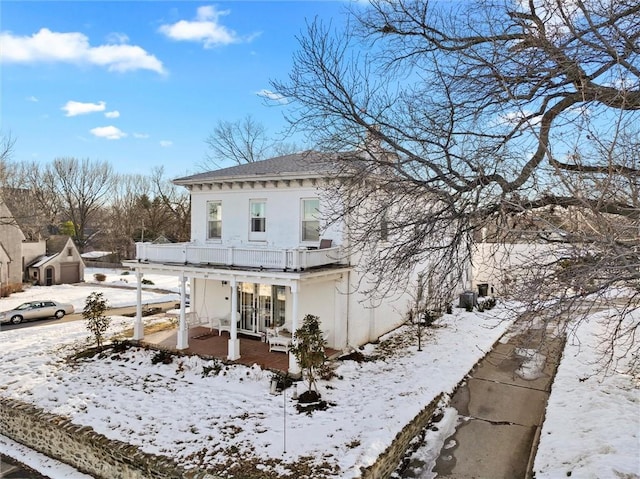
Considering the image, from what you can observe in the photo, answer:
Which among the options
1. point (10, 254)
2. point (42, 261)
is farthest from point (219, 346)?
point (42, 261)

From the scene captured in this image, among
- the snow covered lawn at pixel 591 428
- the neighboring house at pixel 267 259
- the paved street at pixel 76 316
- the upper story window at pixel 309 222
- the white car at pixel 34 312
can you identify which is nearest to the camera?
the snow covered lawn at pixel 591 428

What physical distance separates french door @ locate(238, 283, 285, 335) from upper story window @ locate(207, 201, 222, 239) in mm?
2422

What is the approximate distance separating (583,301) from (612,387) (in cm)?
762

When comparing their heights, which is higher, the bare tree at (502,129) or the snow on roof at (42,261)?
the bare tree at (502,129)

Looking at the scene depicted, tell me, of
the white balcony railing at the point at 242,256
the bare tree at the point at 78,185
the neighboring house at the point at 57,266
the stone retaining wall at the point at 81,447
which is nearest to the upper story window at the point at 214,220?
the white balcony railing at the point at 242,256

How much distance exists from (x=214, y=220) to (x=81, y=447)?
9319mm

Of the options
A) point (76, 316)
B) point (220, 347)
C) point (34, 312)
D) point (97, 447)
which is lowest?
point (76, 316)

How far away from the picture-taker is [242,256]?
42.0 ft

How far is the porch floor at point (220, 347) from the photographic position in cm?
1232

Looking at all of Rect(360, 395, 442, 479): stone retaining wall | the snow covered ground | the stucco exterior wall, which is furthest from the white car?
Rect(360, 395, 442, 479): stone retaining wall

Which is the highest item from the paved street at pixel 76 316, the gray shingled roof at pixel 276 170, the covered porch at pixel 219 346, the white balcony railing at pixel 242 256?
the gray shingled roof at pixel 276 170

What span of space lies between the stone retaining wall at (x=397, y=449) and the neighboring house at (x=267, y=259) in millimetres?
3959

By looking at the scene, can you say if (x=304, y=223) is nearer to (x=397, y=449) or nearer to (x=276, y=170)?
(x=276, y=170)

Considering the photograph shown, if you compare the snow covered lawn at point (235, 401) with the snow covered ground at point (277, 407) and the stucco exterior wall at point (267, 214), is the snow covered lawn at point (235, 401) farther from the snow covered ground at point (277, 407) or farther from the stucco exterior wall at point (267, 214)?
the stucco exterior wall at point (267, 214)
